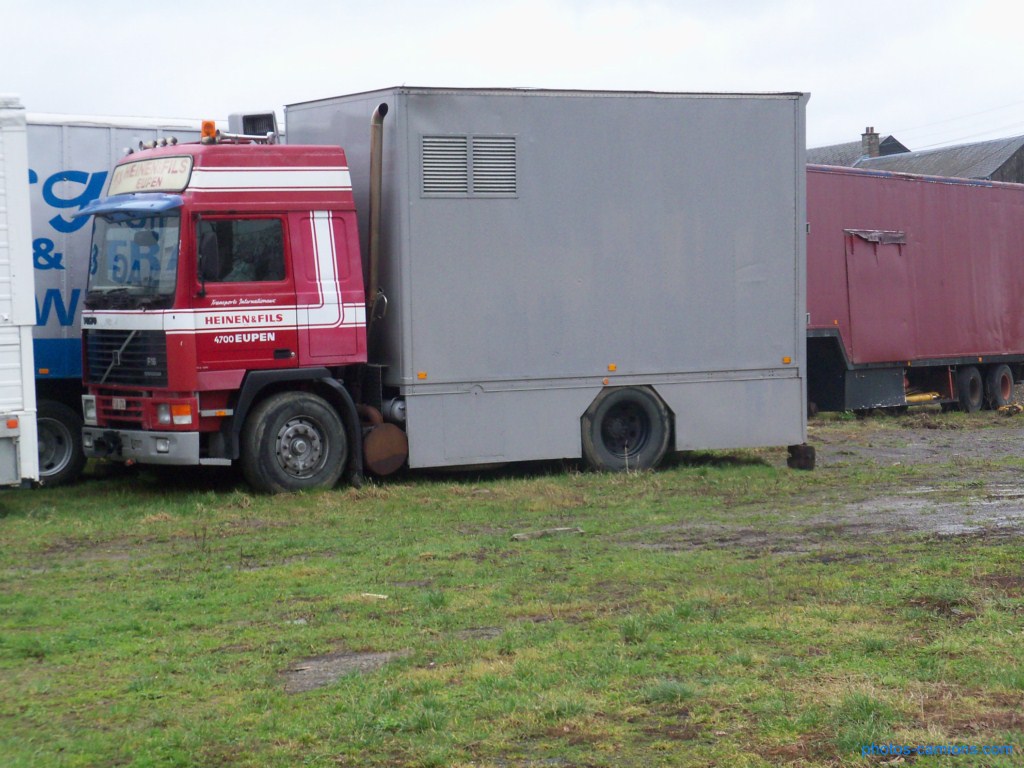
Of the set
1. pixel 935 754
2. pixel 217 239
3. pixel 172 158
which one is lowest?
pixel 935 754

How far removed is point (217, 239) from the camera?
12.7 meters

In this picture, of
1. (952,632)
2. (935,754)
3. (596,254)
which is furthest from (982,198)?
(935,754)

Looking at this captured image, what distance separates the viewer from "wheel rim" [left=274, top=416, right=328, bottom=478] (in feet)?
42.9

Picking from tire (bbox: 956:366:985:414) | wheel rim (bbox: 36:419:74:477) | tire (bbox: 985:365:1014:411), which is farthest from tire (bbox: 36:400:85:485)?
tire (bbox: 985:365:1014:411)

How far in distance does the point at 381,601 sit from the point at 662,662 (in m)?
2.28

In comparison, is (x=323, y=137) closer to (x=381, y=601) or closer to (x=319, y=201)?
(x=319, y=201)

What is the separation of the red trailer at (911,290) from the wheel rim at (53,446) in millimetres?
12093

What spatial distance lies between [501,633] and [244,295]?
6517 mm

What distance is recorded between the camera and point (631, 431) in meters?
15.1

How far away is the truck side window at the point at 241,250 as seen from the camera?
12.6m

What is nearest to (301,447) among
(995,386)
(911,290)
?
(911,290)

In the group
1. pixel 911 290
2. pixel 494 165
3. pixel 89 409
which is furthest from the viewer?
pixel 911 290

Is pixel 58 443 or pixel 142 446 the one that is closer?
pixel 142 446

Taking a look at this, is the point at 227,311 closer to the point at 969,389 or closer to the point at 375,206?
the point at 375,206
